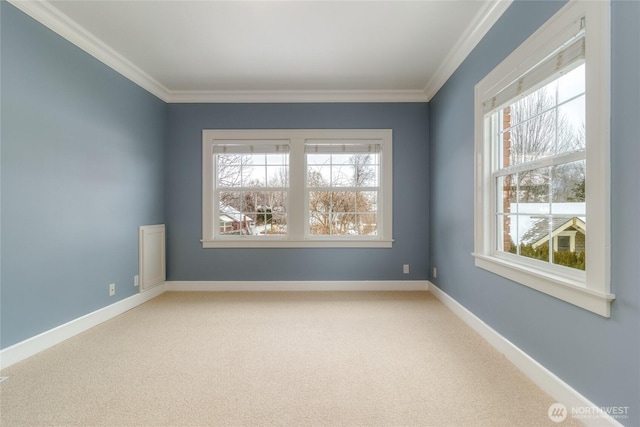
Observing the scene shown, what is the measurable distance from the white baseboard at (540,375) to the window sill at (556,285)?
0.47 m

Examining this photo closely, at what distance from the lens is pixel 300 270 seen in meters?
3.82

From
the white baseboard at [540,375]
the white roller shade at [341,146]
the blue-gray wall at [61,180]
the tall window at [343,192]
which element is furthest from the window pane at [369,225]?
the blue-gray wall at [61,180]

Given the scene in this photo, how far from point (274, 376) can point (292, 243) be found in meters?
2.10

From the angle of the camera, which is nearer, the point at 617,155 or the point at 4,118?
the point at 617,155

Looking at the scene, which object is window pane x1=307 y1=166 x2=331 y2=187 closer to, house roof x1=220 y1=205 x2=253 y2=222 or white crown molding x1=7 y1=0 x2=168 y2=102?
house roof x1=220 y1=205 x2=253 y2=222

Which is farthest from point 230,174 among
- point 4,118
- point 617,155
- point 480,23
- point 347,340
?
point 617,155

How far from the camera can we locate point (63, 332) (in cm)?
235

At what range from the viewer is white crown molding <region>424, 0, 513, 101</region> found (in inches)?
82.6

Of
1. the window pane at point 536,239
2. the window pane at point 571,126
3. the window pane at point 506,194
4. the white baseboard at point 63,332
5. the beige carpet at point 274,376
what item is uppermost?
the window pane at point 571,126

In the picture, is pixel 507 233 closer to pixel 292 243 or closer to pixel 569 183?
pixel 569 183

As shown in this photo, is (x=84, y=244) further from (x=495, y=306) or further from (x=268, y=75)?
(x=495, y=306)

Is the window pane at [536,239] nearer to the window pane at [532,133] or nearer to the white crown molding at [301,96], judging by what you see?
the window pane at [532,133]

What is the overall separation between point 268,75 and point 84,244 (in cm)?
257

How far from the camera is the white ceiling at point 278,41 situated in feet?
7.20
